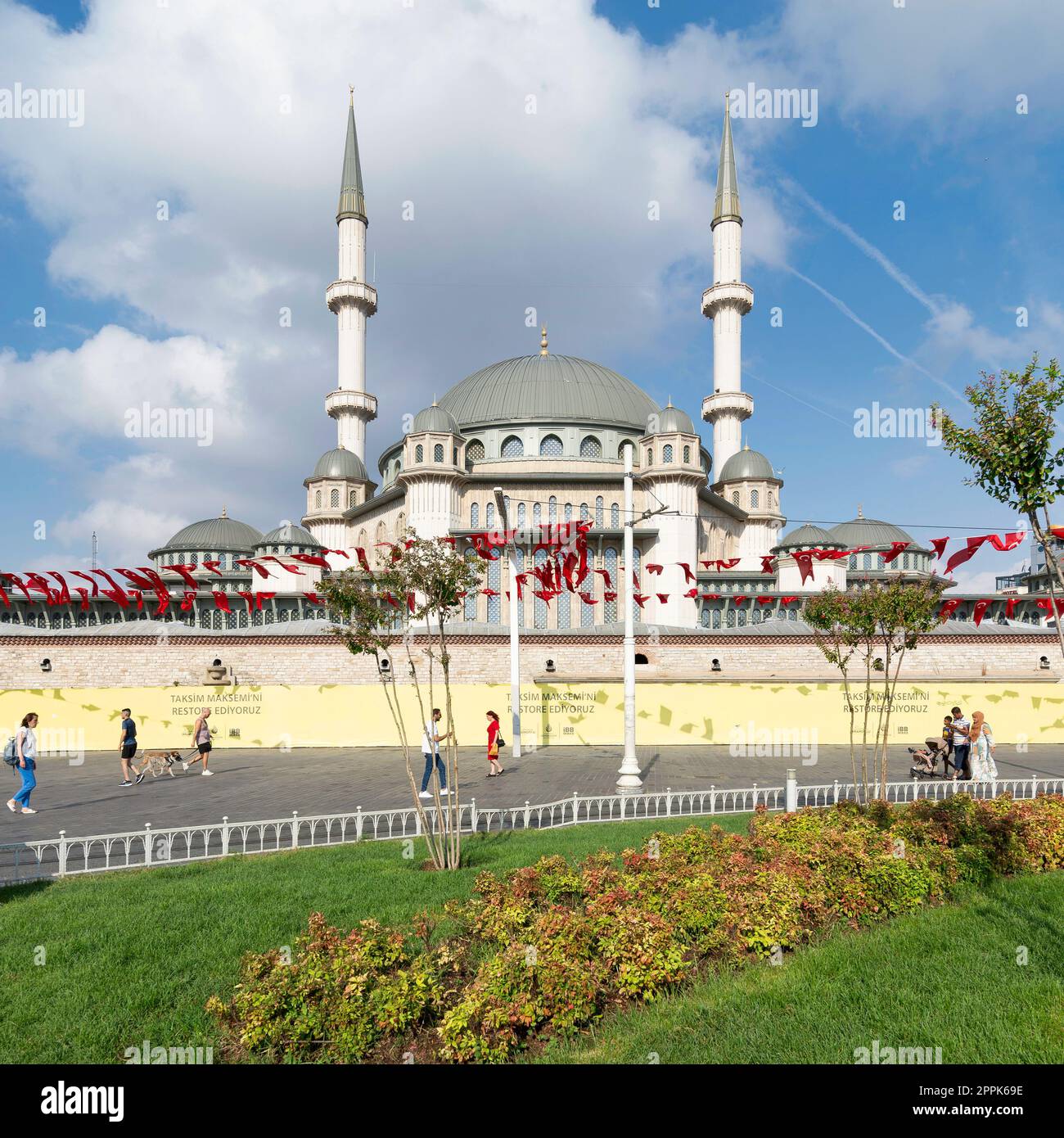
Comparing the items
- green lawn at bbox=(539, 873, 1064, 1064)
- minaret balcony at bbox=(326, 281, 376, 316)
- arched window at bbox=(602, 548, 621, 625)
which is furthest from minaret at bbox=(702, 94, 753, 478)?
green lawn at bbox=(539, 873, 1064, 1064)

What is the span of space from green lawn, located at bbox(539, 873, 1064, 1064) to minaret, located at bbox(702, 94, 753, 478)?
4131 centimetres

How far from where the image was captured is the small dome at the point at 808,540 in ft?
131

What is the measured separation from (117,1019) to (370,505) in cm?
3843

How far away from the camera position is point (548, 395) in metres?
45.2

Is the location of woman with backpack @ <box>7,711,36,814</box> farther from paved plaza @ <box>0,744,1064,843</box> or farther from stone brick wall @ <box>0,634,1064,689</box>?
stone brick wall @ <box>0,634,1064,689</box>

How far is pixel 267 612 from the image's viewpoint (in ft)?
113

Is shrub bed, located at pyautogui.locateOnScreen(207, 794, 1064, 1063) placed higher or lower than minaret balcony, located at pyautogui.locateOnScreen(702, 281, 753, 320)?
lower

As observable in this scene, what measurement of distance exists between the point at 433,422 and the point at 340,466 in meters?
9.54

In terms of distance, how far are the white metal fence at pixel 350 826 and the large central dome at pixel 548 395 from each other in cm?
3373

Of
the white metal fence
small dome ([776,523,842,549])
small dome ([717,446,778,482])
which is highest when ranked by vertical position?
small dome ([717,446,778,482])

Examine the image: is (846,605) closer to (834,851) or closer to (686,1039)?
(834,851)

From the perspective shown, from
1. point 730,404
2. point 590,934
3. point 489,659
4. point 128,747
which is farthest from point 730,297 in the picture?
point 590,934

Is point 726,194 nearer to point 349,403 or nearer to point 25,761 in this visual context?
point 349,403

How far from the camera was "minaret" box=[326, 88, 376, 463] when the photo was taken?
42.5 meters
